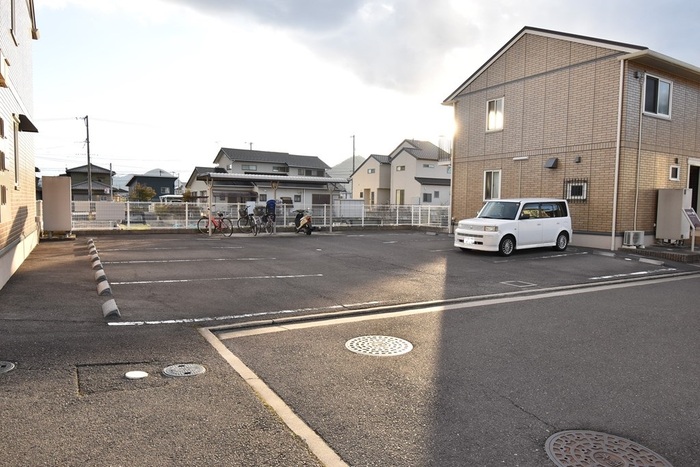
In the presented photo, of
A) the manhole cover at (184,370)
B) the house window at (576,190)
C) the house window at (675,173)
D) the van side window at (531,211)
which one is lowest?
the manhole cover at (184,370)

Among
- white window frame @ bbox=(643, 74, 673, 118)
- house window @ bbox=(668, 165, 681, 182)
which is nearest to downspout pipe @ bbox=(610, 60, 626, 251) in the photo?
white window frame @ bbox=(643, 74, 673, 118)

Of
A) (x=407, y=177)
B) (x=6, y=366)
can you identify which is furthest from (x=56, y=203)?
(x=407, y=177)

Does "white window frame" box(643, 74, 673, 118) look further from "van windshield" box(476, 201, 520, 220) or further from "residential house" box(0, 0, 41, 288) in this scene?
"residential house" box(0, 0, 41, 288)

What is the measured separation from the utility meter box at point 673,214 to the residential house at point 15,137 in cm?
1729

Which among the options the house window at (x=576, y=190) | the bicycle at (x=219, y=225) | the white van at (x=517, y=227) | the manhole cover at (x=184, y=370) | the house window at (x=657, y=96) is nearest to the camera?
the manhole cover at (x=184, y=370)

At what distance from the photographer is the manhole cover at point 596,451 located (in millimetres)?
3029

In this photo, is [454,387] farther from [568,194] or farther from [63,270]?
[568,194]

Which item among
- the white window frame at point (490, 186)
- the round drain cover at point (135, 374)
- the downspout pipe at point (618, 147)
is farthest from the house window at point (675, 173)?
the round drain cover at point (135, 374)

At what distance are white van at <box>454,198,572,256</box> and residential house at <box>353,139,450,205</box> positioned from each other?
1088 inches

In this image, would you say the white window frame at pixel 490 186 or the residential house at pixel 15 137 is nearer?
the residential house at pixel 15 137

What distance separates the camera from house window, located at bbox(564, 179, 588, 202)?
15.8 metres

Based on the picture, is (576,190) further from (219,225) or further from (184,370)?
(184,370)

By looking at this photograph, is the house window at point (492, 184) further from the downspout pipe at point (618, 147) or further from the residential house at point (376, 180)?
the residential house at point (376, 180)

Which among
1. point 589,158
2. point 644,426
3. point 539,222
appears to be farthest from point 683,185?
point 644,426
